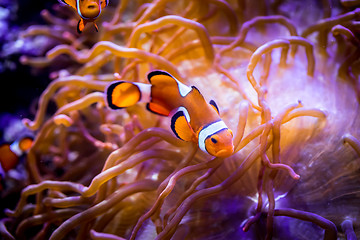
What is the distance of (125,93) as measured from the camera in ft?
3.56

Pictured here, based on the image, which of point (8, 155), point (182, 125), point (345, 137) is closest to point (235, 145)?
point (182, 125)

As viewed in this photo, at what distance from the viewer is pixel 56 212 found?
1244 millimetres

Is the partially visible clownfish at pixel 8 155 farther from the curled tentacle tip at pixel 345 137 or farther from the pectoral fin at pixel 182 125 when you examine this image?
the curled tentacle tip at pixel 345 137

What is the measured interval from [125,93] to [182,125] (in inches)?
9.8

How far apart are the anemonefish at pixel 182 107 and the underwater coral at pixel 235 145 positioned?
3.6 inches

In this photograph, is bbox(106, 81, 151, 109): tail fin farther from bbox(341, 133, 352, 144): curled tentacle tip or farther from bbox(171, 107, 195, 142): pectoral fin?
bbox(341, 133, 352, 144): curled tentacle tip

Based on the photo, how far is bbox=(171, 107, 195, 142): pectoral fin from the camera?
3.24ft

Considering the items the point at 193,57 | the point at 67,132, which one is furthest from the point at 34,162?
the point at 193,57

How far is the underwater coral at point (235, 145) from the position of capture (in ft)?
3.24

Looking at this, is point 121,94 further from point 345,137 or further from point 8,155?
point 8,155

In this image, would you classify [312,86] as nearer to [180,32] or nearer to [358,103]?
[358,103]

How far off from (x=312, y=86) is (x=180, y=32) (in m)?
0.61

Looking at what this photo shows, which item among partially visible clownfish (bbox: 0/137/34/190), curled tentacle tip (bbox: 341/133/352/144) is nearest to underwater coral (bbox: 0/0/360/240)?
curled tentacle tip (bbox: 341/133/352/144)

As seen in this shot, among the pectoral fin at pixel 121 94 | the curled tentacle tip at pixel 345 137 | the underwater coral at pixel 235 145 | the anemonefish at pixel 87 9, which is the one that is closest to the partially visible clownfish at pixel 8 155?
the underwater coral at pixel 235 145
